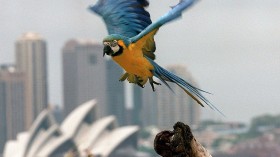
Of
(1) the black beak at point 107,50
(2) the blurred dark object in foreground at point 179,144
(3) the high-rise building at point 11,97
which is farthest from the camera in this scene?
(3) the high-rise building at point 11,97

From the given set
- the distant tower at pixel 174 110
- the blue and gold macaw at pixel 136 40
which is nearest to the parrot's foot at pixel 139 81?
the blue and gold macaw at pixel 136 40

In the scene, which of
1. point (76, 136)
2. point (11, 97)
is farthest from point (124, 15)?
point (11, 97)

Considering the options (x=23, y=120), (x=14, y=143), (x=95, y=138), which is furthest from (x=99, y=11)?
(x=23, y=120)

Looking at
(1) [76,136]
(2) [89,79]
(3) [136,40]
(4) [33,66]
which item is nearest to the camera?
(3) [136,40]

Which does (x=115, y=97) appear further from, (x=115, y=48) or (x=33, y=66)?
(x=115, y=48)

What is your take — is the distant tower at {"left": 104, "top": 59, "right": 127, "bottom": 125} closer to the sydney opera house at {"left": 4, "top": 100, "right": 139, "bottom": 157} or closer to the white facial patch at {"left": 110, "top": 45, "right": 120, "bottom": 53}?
the sydney opera house at {"left": 4, "top": 100, "right": 139, "bottom": 157}

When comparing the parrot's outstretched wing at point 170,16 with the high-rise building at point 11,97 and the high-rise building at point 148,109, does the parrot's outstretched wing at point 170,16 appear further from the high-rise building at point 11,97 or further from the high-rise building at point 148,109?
the high-rise building at point 148,109
